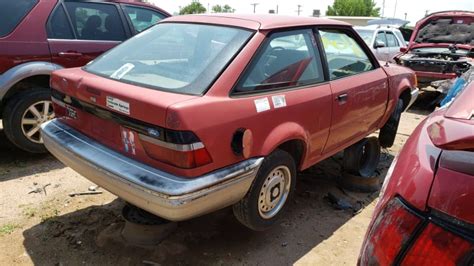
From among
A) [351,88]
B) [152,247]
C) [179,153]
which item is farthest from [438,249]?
[351,88]

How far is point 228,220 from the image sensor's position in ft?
11.3

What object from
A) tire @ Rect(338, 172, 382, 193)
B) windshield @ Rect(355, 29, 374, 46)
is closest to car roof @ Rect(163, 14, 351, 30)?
tire @ Rect(338, 172, 382, 193)

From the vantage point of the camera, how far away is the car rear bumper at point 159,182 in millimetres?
2338

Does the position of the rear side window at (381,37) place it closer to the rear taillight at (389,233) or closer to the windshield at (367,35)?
the windshield at (367,35)

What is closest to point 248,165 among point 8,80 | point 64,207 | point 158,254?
point 158,254

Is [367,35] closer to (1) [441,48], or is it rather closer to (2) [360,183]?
(1) [441,48]

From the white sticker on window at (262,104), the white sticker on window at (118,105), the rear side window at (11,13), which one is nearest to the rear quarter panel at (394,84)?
the white sticker on window at (262,104)

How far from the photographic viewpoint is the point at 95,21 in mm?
4965

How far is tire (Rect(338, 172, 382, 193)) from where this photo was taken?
4.13 m

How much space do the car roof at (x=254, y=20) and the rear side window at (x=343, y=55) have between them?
0.20 meters

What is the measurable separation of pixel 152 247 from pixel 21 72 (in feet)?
8.15

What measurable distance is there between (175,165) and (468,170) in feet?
5.28

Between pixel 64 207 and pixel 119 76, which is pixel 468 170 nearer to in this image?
pixel 119 76

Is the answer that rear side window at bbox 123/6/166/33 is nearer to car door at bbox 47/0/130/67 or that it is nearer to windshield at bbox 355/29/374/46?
car door at bbox 47/0/130/67
